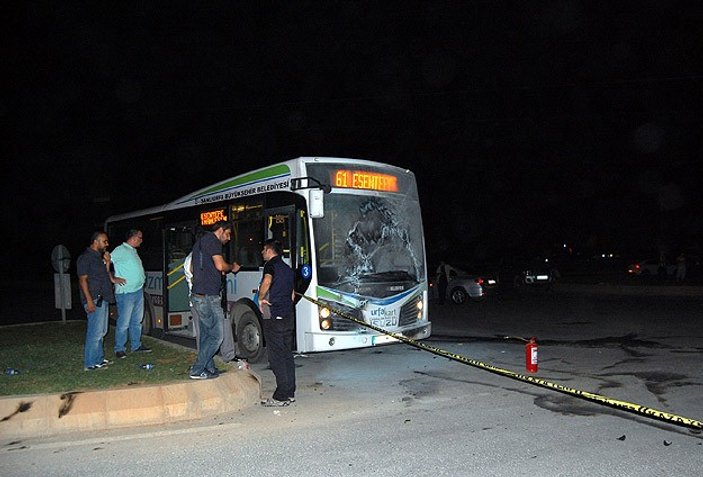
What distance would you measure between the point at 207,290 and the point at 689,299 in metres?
21.0

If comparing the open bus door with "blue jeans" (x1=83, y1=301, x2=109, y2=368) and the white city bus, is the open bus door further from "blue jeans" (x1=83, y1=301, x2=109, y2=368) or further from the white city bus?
"blue jeans" (x1=83, y1=301, x2=109, y2=368)

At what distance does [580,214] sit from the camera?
58.1m

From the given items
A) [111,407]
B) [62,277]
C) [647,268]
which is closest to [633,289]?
[647,268]

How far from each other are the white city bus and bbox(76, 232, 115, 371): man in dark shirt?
2.38 meters

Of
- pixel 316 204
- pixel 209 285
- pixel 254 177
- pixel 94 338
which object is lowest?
pixel 94 338

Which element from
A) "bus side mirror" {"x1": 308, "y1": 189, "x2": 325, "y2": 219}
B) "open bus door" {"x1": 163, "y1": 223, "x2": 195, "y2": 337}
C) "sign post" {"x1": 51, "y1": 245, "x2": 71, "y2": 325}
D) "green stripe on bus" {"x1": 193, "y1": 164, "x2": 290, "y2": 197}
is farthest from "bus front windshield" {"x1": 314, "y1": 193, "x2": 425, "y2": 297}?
"sign post" {"x1": 51, "y1": 245, "x2": 71, "y2": 325}

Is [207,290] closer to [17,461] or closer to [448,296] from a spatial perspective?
[17,461]

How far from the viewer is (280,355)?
7.73 m

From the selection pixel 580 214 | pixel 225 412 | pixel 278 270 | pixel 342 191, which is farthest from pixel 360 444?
pixel 580 214

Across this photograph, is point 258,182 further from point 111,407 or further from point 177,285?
point 111,407

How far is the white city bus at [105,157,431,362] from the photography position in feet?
31.1

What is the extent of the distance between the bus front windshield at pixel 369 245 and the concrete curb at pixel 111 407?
8.97 feet

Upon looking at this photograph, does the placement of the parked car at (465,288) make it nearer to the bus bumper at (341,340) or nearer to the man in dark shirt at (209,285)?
the bus bumper at (341,340)

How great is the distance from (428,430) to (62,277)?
12.5 m
